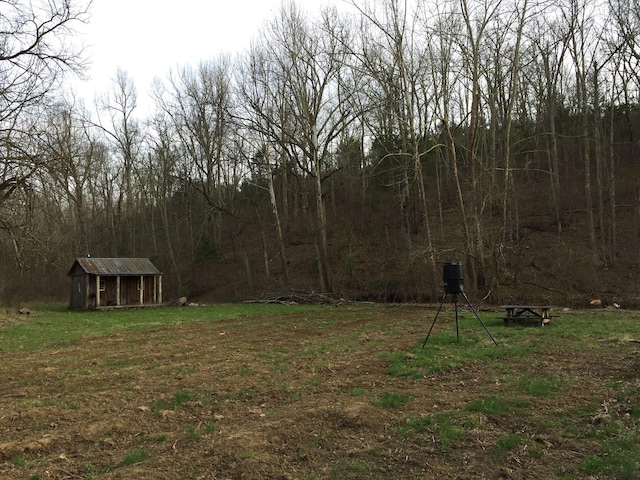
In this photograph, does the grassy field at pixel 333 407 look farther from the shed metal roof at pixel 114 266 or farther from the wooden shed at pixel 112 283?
the shed metal roof at pixel 114 266

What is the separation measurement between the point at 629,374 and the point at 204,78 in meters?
30.7

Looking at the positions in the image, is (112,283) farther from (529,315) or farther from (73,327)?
(529,315)

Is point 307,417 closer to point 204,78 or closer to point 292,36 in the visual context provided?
point 292,36

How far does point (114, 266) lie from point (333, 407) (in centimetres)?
2452

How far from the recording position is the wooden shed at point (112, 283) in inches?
1027

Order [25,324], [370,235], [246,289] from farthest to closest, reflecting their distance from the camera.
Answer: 1. [370,235]
2. [246,289]
3. [25,324]

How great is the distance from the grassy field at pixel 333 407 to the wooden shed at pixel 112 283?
50.5ft

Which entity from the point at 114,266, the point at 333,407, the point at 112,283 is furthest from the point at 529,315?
the point at 114,266

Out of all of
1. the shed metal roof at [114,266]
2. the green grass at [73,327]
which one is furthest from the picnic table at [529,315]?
the shed metal roof at [114,266]

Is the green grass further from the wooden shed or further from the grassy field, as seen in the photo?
the wooden shed

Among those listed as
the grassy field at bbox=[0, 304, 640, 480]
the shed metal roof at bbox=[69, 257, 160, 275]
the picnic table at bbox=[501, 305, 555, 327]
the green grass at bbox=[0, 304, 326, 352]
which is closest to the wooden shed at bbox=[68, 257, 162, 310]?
the shed metal roof at bbox=[69, 257, 160, 275]

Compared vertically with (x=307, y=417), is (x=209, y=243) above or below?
above

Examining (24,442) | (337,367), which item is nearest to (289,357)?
(337,367)

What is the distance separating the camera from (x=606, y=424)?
511 cm
